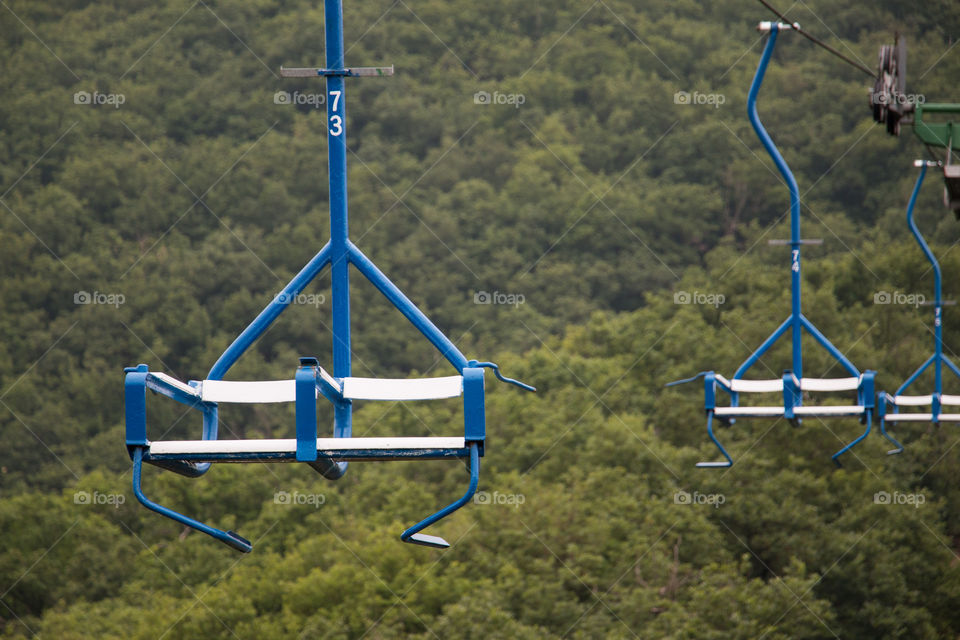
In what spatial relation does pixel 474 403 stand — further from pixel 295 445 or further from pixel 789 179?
pixel 789 179

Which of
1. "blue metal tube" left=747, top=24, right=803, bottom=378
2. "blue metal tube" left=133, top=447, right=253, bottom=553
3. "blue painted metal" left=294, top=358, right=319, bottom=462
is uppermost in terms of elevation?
"blue metal tube" left=747, top=24, right=803, bottom=378

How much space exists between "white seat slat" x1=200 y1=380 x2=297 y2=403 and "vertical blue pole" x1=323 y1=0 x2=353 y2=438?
1.03 ft

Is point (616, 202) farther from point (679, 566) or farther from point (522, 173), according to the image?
point (679, 566)

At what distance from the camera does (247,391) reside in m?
4.92

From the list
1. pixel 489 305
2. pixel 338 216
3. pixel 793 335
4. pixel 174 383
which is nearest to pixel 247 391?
pixel 174 383

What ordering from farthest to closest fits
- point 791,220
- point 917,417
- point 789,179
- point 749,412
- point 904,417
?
point 917,417, point 904,417, point 749,412, point 791,220, point 789,179

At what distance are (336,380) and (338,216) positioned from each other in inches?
23.1

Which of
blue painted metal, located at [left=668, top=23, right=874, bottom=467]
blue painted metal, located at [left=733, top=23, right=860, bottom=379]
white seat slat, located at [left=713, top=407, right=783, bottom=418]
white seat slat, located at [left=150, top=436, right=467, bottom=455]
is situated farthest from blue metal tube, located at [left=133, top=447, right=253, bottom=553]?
white seat slat, located at [left=713, top=407, right=783, bottom=418]

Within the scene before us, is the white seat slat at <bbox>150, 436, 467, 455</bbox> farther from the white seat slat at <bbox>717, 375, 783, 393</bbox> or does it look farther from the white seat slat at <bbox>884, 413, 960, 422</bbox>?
the white seat slat at <bbox>884, 413, 960, 422</bbox>

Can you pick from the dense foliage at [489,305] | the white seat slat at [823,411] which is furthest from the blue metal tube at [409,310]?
the dense foliage at [489,305]

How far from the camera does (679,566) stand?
91.1ft

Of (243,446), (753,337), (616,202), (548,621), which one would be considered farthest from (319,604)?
(616,202)

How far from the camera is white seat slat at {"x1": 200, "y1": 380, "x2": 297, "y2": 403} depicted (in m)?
4.85

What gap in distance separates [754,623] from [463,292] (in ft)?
104
